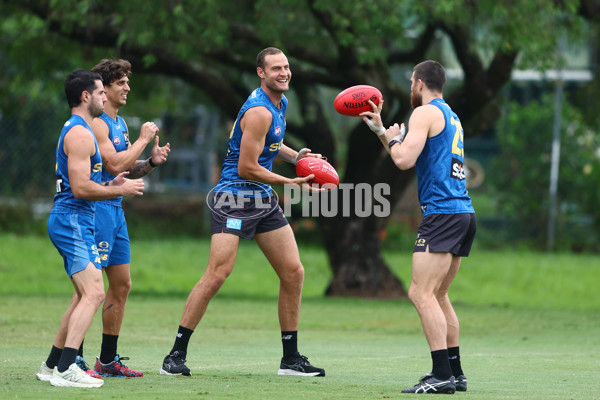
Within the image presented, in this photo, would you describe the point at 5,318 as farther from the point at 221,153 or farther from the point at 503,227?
the point at 503,227

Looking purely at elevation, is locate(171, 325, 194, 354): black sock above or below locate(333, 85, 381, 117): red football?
below

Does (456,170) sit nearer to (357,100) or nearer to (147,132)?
(357,100)

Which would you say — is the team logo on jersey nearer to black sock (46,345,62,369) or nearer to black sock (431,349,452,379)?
black sock (431,349,452,379)

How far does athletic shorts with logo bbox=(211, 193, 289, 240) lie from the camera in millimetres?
8727

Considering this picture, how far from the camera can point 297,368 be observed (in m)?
8.85

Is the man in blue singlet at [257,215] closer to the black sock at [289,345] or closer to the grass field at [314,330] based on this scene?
the black sock at [289,345]

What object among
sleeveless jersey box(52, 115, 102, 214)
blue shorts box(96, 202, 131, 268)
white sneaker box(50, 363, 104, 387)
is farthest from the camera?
blue shorts box(96, 202, 131, 268)

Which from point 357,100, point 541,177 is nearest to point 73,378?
point 357,100

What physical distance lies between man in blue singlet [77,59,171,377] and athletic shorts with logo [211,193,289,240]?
2.22 feet

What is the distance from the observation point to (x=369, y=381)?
848 cm

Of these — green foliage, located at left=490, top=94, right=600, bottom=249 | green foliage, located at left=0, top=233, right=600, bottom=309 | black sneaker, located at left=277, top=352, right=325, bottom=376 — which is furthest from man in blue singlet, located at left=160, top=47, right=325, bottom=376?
green foliage, located at left=490, top=94, right=600, bottom=249

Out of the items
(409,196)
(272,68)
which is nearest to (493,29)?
(272,68)

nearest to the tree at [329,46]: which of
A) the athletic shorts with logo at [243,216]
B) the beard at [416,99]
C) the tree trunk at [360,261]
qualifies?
the tree trunk at [360,261]

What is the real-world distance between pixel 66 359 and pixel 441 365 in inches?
113
